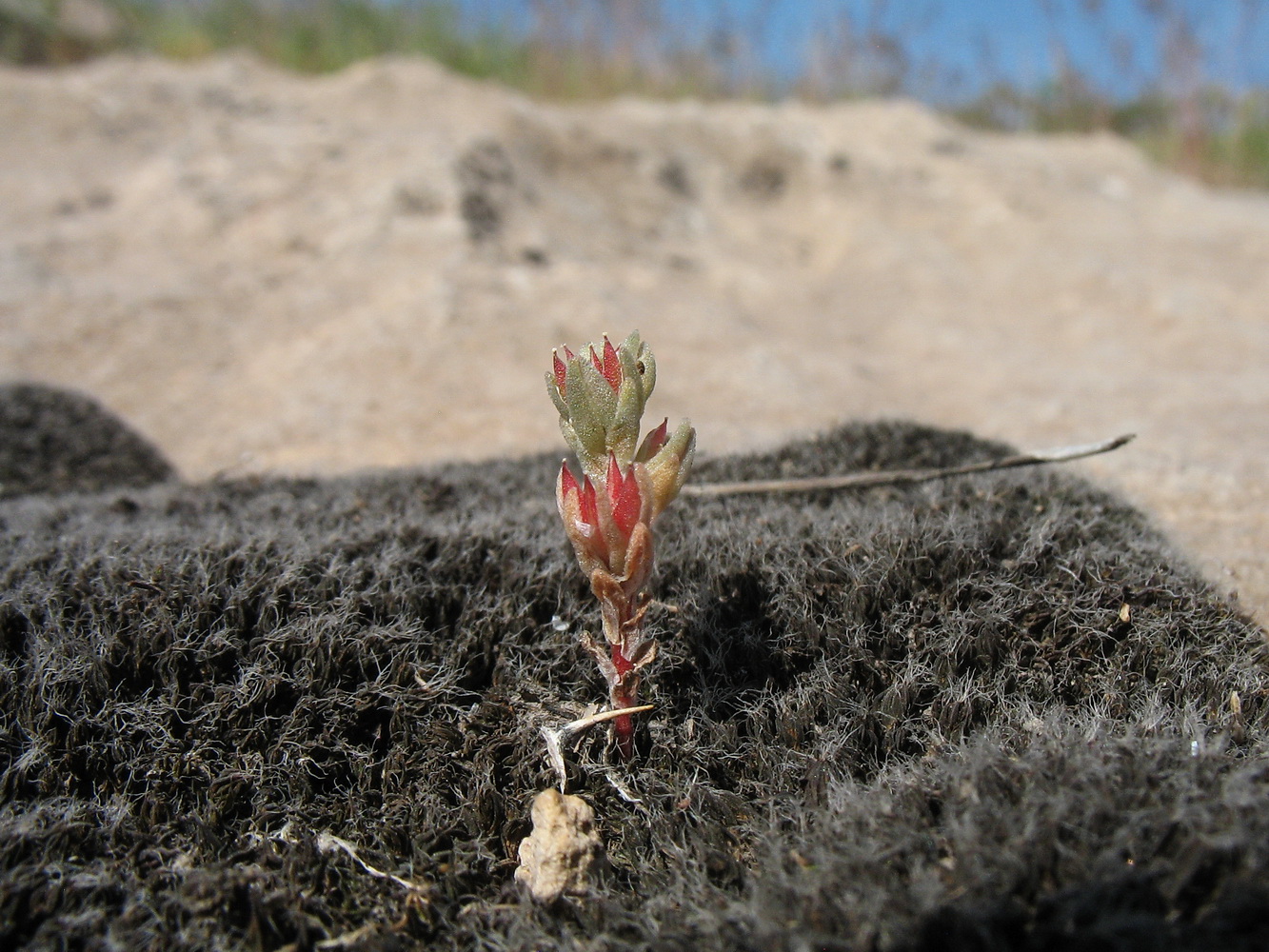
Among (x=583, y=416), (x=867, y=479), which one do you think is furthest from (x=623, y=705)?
(x=867, y=479)

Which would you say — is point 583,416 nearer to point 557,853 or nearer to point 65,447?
point 557,853

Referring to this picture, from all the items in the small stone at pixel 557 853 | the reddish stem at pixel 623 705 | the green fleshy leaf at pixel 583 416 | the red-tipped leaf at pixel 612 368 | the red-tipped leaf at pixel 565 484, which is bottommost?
the small stone at pixel 557 853

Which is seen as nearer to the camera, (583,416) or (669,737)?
(583,416)

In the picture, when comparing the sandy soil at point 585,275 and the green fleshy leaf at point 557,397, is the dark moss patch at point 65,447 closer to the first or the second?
the sandy soil at point 585,275

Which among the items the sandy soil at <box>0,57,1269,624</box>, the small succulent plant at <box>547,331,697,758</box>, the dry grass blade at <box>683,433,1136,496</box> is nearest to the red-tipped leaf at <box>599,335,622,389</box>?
the small succulent plant at <box>547,331,697,758</box>

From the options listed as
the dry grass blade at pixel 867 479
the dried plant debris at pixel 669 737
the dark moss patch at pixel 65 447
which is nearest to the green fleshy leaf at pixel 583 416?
the dried plant debris at pixel 669 737

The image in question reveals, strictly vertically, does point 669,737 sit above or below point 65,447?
below

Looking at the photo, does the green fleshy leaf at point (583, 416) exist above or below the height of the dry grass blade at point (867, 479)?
above
